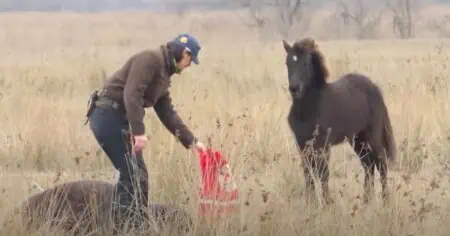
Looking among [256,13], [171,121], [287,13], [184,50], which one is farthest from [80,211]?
[256,13]

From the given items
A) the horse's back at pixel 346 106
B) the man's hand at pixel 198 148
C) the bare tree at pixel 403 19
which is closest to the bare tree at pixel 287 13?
the bare tree at pixel 403 19

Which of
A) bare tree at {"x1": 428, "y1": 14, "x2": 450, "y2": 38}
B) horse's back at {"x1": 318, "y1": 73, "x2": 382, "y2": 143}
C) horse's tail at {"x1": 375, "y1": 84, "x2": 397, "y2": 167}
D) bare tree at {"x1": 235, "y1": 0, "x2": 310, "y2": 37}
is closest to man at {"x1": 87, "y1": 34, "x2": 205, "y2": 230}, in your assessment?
horse's back at {"x1": 318, "y1": 73, "x2": 382, "y2": 143}

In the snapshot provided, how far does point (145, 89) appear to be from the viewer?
7.17 metres

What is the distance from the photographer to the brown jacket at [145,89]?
6.98 metres

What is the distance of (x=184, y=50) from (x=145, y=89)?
1.42ft

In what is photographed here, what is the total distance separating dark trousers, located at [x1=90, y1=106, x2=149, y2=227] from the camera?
7191mm

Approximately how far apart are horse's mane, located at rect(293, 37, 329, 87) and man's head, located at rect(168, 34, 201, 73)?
5.85 feet

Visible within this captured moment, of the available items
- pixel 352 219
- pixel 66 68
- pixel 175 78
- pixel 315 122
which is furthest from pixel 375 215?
pixel 66 68

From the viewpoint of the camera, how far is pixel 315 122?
28.8ft

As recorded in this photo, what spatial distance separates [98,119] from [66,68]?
11234 millimetres

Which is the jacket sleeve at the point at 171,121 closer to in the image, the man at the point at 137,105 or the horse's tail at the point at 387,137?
the man at the point at 137,105

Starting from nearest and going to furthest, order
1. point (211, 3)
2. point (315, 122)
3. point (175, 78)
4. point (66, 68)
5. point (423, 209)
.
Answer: point (423, 209) → point (315, 122) → point (175, 78) → point (66, 68) → point (211, 3)

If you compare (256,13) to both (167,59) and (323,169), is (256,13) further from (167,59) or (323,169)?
(167,59)

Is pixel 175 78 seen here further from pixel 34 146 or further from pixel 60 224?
pixel 60 224
